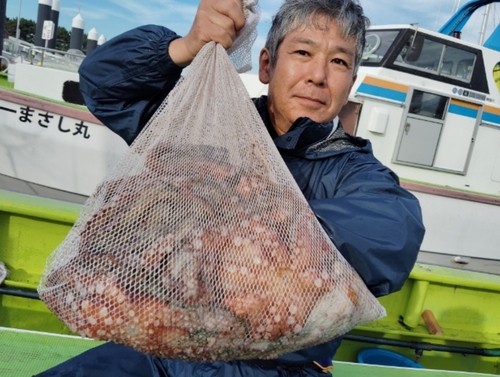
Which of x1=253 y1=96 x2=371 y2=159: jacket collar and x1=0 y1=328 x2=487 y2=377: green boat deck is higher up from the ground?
x1=253 y1=96 x2=371 y2=159: jacket collar

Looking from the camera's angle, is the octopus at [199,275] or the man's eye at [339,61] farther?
the man's eye at [339,61]

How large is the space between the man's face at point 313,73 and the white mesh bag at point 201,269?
0.44m

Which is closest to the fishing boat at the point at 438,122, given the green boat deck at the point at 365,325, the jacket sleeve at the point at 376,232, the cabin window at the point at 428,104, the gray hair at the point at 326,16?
the cabin window at the point at 428,104

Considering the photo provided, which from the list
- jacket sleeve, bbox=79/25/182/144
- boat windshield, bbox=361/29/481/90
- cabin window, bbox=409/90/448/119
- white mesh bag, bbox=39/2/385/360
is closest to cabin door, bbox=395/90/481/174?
cabin window, bbox=409/90/448/119

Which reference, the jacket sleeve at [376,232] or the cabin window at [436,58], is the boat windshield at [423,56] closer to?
the cabin window at [436,58]

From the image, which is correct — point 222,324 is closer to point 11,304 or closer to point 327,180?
point 327,180

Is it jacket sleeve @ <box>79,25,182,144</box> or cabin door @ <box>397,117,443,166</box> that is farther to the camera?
cabin door @ <box>397,117,443,166</box>

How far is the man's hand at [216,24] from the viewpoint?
1387 millimetres

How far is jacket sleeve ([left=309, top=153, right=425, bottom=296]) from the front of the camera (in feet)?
3.65

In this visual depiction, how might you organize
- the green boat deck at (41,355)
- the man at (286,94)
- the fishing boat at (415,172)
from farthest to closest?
the fishing boat at (415,172), the green boat deck at (41,355), the man at (286,94)

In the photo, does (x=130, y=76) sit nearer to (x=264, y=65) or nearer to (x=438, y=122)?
(x=264, y=65)

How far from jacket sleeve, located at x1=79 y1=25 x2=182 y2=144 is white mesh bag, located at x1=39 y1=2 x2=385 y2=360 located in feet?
1.51

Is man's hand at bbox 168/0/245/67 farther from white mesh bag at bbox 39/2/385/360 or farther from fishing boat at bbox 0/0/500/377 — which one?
fishing boat at bbox 0/0/500/377

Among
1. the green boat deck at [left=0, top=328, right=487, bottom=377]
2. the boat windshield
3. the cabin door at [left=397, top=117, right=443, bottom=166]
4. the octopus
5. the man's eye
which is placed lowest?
the green boat deck at [left=0, top=328, right=487, bottom=377]
